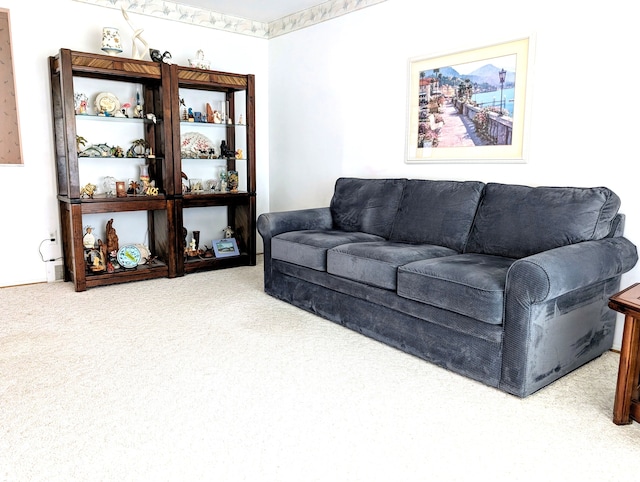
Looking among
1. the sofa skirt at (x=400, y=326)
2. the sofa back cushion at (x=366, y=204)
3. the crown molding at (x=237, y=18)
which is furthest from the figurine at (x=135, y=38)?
the sofa skirt at (x=400, y=326)

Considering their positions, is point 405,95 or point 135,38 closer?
point 405,95

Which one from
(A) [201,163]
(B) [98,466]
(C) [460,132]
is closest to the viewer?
(B) [98,466]

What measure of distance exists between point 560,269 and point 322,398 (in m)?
1.18

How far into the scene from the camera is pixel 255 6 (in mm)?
4570

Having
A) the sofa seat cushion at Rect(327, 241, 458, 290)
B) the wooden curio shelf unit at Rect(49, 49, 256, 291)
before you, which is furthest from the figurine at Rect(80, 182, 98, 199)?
the sofa seat cushion at Rect(327, 241, 458, 290)

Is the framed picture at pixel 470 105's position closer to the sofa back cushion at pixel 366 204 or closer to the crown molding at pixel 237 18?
the sofa back cushion at pixel 366 204

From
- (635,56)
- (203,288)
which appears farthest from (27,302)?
(635,56)

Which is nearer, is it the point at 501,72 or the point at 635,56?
the point at 635,56

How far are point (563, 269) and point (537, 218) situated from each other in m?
0.65

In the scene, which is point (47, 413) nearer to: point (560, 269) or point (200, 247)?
point (560, 269)

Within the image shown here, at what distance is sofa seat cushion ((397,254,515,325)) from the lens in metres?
2.20

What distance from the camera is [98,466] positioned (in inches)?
66.8

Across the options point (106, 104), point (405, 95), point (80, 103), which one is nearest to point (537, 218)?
point (405, 95)

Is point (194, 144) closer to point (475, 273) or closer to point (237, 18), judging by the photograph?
point (237, 18)
